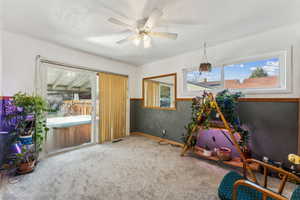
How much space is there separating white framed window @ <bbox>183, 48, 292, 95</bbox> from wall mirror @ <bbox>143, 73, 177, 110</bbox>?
68 cm

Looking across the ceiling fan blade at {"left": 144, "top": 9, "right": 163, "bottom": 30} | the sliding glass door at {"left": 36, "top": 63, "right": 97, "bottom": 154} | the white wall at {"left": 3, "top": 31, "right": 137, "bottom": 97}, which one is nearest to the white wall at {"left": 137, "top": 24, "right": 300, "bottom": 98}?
the ceiling fan blade at {"left": 144, "top": 9, "right": 163, "bottom": 30}

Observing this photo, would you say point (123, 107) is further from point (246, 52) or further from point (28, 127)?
point (246, 52)

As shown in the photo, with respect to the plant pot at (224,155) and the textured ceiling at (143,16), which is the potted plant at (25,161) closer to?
the textured ceiling at (143,16)

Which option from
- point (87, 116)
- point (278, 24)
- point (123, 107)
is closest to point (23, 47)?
point (87, 116)

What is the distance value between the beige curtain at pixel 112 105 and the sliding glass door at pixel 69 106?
0.20m

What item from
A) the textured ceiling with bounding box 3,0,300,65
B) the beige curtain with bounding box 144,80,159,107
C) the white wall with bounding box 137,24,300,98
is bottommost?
the beige curtain with bounding box 144,80,159,107

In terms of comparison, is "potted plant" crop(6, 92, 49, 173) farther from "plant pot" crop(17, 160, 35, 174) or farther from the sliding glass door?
the sliding glass door

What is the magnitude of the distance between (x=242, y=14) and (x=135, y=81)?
321cm

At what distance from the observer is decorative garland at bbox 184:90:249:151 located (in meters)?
2.09

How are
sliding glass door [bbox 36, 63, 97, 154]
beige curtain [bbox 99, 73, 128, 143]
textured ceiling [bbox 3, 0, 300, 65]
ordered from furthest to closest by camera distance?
beige curtain [bbox 99, 73, 128, 143]
sliding glass door [bbox 36, 63, 97, 154]
textured ceiling [bbox 3, 0, 300, 65]

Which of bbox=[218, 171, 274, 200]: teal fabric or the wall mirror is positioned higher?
the wall mirror

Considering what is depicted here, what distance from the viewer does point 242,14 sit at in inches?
69.2

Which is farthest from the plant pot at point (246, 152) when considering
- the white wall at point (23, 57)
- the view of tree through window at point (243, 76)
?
the white wall at point (23, 57)

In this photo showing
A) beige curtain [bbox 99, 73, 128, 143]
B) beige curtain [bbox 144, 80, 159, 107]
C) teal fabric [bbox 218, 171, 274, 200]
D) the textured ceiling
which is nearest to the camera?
teal fabric [bbox 218, 171, 274, 200]
